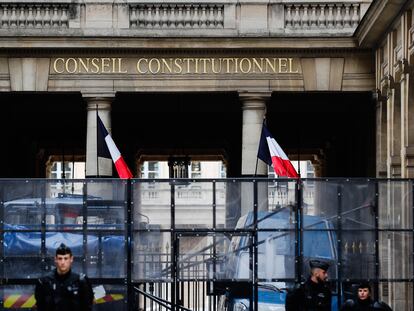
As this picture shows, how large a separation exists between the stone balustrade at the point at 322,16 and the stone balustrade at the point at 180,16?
5.57ft

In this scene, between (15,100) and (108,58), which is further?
(15,100)

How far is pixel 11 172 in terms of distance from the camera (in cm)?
4266

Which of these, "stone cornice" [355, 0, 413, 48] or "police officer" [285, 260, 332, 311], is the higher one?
"stone cornice" [355, 0, 413, 48]

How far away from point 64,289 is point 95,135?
1882 cm

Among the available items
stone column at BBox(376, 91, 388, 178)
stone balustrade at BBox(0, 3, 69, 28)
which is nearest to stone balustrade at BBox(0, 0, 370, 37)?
stone balustrade at BBox(0, 3, 69, 28)

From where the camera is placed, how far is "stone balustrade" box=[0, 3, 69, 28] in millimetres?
35000

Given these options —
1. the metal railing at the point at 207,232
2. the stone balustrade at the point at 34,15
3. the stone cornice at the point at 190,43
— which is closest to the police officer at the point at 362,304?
the metal railing at the point at 207,232

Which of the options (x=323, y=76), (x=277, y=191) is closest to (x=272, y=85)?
(x=323, y=76)

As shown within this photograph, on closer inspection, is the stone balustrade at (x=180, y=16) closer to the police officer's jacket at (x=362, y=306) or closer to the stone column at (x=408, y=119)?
the stone column at (x=408, y=119)

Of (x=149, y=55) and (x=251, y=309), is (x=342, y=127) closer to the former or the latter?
(x=149, y=55)

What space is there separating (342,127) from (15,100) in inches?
402

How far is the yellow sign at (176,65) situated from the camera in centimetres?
3516

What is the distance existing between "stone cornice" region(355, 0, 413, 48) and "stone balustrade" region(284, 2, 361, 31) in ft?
2.34

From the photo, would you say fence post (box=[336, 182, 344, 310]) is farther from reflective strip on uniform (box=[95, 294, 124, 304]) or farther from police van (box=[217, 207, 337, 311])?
reflective strip on uniform (box=[95, 294, 124, 304])
